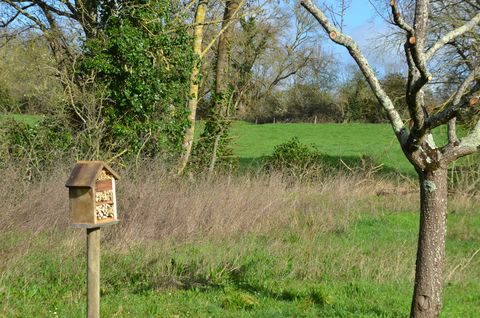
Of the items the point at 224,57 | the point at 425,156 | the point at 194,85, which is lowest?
the point at 425,156

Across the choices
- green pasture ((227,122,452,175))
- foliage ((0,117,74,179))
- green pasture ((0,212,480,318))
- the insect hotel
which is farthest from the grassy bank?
green pasture ((227,122,452,175))

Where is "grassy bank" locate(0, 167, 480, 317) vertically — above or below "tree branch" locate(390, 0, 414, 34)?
below

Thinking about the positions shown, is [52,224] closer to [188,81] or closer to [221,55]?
[188,81]

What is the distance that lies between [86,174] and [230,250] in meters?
4.93

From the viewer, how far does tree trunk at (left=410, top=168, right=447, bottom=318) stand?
6242 millimetres

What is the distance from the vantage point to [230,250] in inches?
397

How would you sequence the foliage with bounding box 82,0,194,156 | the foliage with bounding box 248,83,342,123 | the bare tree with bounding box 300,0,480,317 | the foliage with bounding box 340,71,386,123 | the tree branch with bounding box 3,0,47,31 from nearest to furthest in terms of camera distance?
the bare tree with bounding box 300,0,480,317, the foliage with bounding box 82,0,194,156, the tree branch with bounding box 3,0,47,31, the foliage with bounding box 340,71,386,123, the foliage with bounding box 248,83,342,123

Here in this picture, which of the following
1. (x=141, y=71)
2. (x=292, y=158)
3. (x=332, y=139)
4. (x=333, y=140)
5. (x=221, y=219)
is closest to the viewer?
(x=221, y=219)

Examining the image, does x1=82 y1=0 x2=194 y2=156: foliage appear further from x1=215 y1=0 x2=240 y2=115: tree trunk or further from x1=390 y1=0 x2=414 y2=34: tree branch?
x1=390 y1=0 x2=414 y2=34: tree branch

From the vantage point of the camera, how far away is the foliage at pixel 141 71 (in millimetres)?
15758

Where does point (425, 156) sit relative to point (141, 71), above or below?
below

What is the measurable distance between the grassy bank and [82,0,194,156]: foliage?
7.28 feet

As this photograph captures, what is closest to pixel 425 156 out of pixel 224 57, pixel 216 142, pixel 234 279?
pixel 234 279

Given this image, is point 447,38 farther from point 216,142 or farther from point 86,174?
point 216,142
